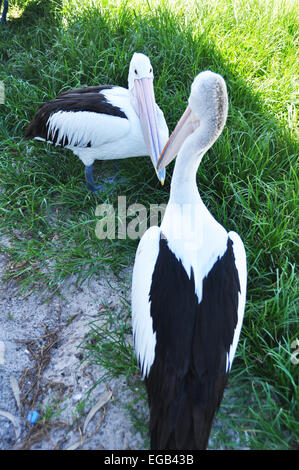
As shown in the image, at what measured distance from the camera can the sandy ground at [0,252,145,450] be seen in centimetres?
189

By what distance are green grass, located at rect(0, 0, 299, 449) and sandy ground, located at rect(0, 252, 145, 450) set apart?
128 millimetres

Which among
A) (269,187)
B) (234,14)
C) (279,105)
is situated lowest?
(269,187)

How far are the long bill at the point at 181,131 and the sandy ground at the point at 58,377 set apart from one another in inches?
32.2

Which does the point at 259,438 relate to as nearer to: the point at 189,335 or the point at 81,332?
the point at 189,335

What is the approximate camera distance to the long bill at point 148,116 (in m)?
2.50

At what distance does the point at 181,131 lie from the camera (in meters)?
1.99

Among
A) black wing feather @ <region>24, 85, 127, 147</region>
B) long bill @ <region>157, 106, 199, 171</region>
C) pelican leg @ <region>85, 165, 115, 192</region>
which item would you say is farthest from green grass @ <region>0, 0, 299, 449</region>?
long bill @ <region>157, 106, 199, 171</region>

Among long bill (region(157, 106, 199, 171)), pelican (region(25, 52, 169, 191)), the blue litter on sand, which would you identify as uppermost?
pelican (region(25, 52, 169, 191))

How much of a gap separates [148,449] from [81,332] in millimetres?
732

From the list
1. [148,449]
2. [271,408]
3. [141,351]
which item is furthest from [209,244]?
[148,449]

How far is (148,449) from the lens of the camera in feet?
5.83

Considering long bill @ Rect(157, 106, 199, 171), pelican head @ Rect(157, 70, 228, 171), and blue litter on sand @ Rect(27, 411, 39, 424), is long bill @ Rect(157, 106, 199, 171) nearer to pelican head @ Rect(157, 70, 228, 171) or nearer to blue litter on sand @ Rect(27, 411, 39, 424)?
pelican head @ Rect(157, 70, 228, 171)

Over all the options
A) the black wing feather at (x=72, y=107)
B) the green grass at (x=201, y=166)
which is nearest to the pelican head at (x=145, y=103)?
the black wing feather at (x=72, y=107)

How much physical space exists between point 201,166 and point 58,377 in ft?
5.28
